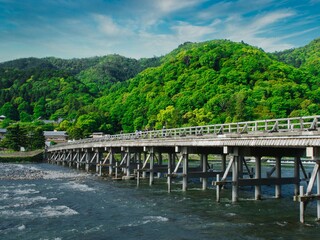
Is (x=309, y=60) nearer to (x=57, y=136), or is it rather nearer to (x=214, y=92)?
(x=214, y=92)

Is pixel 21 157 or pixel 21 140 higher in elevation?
pixel 21 140

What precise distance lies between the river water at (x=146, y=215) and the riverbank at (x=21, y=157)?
52403mm

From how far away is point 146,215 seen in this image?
2455 centimetres

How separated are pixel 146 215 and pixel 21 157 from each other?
70356 millimetres

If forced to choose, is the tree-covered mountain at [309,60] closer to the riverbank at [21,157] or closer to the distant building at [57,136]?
the distant building at [57,136]

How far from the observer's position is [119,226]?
21562 mm

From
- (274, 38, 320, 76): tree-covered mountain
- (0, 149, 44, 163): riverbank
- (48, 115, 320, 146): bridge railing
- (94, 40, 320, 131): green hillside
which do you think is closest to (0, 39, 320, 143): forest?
(94, 40, 320, 131): green hillside

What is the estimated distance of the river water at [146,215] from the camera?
19812 millimetres

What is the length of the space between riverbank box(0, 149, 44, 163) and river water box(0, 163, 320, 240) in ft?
172

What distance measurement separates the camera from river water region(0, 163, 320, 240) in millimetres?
19812

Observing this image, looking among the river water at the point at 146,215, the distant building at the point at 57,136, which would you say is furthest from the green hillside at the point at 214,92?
the river water at the point at 146,215

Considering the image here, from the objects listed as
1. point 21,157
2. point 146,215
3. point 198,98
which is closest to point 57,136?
point 21,157

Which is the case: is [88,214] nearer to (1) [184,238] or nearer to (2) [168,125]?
(1) [184,238]

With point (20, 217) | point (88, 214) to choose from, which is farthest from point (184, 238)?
point (20, 217)
